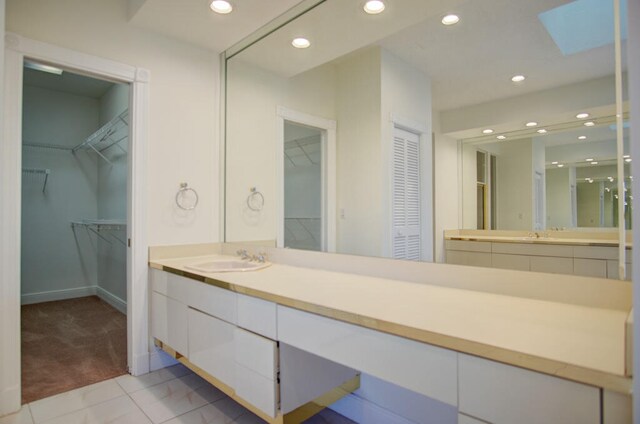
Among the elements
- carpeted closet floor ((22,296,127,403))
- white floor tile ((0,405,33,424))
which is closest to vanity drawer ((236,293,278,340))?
white floor tile ((0,405,33,424))

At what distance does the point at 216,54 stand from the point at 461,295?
2.50m

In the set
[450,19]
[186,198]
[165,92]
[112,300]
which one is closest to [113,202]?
[112,300]

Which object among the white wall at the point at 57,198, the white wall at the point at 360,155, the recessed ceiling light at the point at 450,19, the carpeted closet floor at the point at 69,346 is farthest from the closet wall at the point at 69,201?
the recessed ceiling light at the point at 450,19

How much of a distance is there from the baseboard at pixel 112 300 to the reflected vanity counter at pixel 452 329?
2.28 meters

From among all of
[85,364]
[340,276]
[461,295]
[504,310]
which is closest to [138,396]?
[85,364]

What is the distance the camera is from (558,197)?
4.42 ft

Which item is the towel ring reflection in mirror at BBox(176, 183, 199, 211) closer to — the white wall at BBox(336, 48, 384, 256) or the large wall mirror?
the large wall mirror

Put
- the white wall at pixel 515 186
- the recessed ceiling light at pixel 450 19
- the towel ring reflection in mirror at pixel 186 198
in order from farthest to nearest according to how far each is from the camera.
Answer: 1. the towel ring reflection in mirror at pixel 186 198
2. the recessed ceiling light at pixel 450 19
3. the white wall at pixel 515 186

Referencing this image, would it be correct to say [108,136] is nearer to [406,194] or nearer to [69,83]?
[69,83]

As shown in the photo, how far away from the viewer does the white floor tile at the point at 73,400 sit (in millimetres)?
1874

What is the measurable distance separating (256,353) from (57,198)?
421 cm

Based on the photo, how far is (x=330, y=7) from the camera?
2.04m

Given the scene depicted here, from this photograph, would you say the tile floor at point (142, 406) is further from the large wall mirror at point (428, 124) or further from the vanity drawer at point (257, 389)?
the large wall mirror at point (428, 124)

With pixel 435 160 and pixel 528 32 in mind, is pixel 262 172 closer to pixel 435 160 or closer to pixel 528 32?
pixel 435 160
